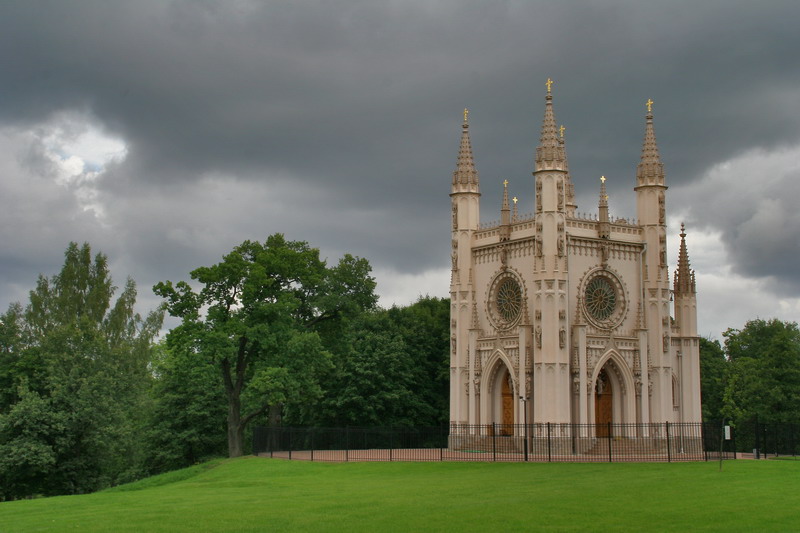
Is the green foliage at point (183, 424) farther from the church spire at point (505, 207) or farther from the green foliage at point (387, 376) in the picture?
the church spire at point (505, 207)

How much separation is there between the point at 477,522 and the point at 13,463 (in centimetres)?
3125

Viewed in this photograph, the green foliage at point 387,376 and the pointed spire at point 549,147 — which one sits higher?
the pointed spire at point 549,147

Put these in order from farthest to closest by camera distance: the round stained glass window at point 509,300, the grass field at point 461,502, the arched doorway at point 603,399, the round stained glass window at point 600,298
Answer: the round stained glass window at point 509,300 → the arched doorway at point 603,399 → the round stained glass window at point 600,298 → the grass field at point 461,502

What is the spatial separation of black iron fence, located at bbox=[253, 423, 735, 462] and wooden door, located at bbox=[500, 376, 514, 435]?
0.11 metres

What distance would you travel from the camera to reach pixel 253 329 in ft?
169

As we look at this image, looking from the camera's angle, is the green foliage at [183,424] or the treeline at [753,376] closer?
the green foliage at [183,424]

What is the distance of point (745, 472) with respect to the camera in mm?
34906

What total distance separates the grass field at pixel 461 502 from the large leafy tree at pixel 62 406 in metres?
12.2

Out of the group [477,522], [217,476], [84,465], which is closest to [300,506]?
[477,522]

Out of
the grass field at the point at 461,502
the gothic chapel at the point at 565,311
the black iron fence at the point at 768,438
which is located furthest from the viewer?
the gothic chapel at the point at 565,311

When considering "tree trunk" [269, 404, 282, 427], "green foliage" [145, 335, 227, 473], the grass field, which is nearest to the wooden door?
the grass field

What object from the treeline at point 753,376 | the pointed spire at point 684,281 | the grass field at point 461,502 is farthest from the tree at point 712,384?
the grass field at point 461,502

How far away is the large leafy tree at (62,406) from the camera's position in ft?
157

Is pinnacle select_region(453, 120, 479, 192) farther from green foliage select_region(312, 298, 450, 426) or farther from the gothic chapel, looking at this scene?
green foliage select_region(312, 298, 450, 426)
